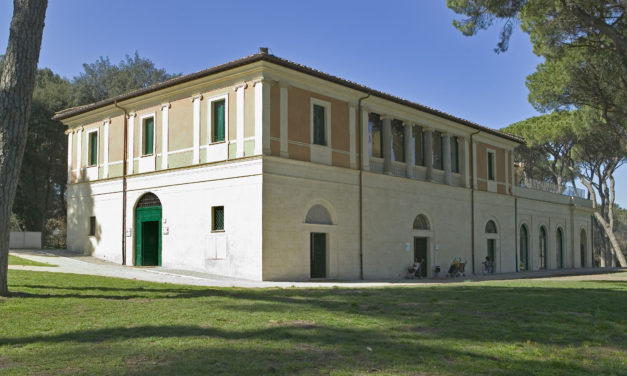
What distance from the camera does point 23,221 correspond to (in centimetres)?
3869

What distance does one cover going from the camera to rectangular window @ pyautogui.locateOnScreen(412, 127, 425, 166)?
2894 centimetres

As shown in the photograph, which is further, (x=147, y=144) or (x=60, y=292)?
(x=147, y=144)

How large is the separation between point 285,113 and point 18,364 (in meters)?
16.1

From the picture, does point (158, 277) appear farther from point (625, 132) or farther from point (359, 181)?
point (625, 132)

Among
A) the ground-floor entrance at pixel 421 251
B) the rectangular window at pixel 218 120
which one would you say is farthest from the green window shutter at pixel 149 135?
the ground-floor entrance at pixel 421 251

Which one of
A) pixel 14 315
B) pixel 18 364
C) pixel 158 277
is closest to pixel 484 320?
pixel 18 364

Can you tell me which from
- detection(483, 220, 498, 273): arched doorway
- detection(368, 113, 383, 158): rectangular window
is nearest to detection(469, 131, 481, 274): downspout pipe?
detection(483, 220, 498, 273): arched doorway

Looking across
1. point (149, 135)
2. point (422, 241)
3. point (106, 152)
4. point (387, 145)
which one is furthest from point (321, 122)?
point (106, 152)

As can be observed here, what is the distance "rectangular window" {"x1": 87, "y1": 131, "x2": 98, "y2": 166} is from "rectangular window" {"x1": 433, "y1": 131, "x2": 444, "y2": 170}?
16853mm

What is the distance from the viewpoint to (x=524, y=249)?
3838 cm

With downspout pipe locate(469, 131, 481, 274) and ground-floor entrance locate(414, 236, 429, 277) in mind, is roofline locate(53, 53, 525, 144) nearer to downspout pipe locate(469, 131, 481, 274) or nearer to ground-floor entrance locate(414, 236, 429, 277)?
downspout pipe locate(469, 131, 481, 274)

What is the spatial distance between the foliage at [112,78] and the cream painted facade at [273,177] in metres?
14.6

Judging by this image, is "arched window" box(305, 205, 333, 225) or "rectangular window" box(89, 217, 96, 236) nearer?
"arched window" box(305, 205, 333, 225)

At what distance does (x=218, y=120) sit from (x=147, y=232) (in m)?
6.19
